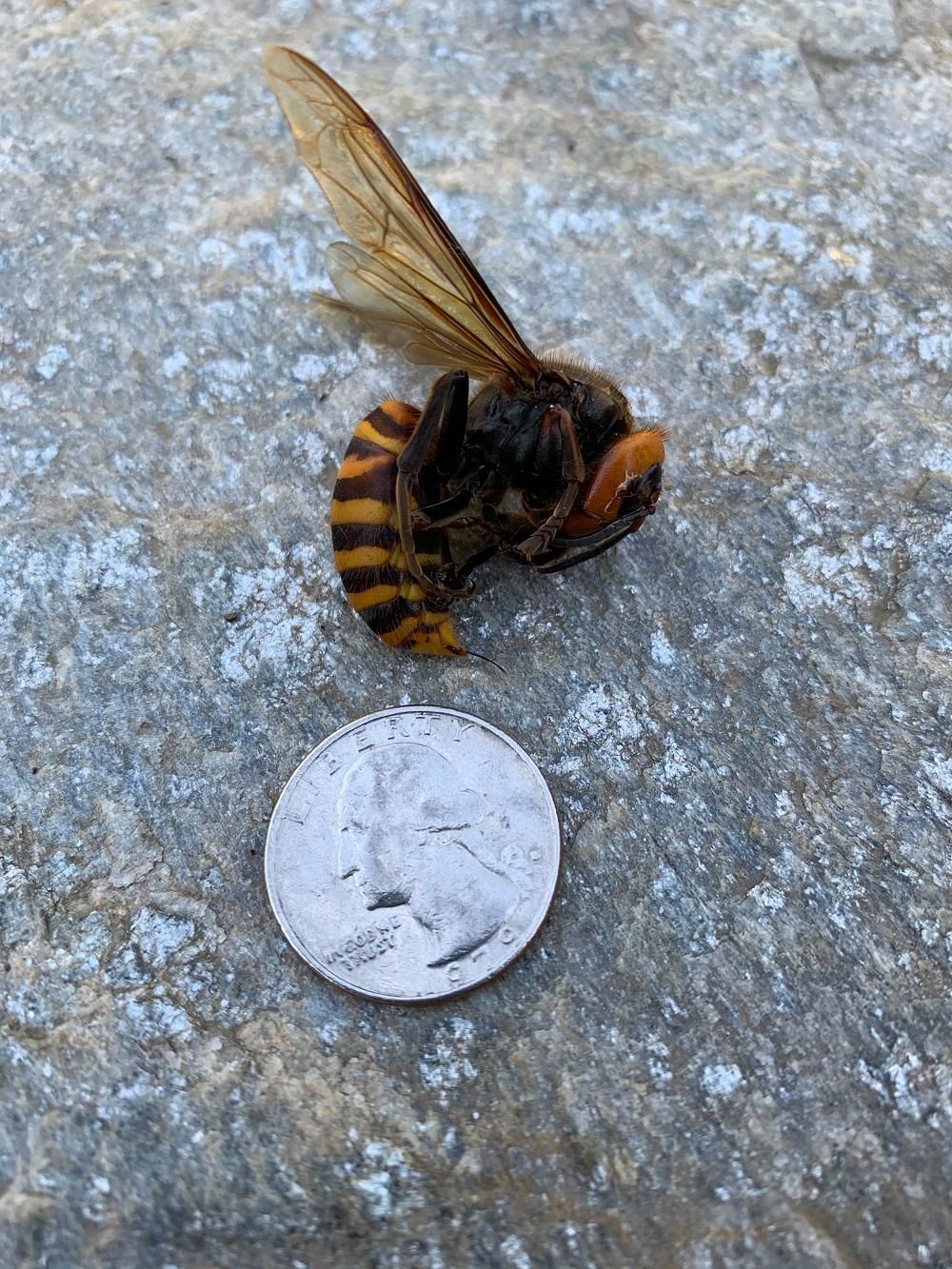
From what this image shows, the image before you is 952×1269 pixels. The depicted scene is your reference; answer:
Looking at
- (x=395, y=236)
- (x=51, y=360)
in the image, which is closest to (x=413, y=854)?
(x=395, y=236)

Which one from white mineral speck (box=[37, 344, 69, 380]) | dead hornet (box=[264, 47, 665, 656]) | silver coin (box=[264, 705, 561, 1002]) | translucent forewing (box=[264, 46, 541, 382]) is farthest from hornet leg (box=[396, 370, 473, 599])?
white mineral speck (box=[37, 344, 69, 380])

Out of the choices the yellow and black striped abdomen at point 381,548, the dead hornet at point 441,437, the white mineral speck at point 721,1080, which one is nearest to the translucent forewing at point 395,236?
the dead hornet at point 441,437

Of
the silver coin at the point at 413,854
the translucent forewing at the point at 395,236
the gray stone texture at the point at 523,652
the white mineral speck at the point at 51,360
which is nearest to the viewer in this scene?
the gray stone texture at the point at 523,652

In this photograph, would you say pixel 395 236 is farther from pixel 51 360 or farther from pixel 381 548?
pixel 51 360

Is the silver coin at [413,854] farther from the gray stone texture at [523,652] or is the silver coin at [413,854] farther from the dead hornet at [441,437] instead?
the dead hornet at [441,437]

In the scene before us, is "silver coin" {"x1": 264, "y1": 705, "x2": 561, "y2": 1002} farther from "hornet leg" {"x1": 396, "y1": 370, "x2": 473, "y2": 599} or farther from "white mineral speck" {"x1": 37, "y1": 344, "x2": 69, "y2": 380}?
"white mineral speck" {"x1": 37, "y1": 344, "x2": 69, "y2": 380}

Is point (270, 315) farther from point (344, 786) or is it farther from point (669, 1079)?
point (669, 1079)

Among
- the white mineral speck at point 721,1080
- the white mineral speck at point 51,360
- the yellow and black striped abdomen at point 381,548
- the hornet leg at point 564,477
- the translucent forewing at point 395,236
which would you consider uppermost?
the translucent forewing at point 395,236
